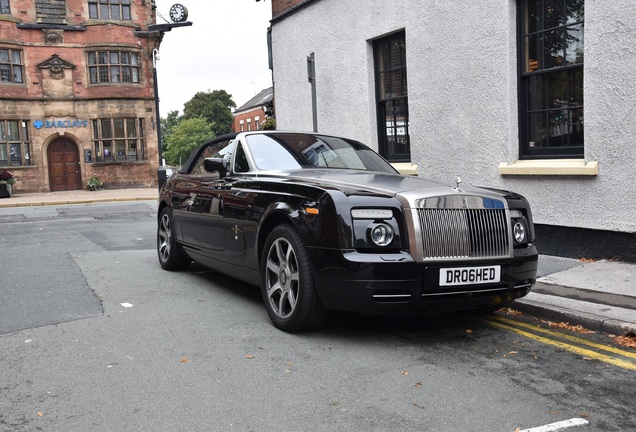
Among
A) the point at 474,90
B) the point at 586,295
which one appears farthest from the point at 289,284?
the point at 474,90

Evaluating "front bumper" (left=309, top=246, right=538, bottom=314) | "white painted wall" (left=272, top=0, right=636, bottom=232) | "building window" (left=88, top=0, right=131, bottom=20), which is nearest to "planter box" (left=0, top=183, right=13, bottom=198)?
"building window" (left=88, top=0, right=131, bottom=20)

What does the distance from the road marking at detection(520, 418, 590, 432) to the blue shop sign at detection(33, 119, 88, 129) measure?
33680 mm

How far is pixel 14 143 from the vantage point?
3250 centimetres

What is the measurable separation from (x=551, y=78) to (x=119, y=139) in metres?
29.7

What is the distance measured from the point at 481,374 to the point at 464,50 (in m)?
6.17

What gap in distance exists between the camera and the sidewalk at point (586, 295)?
510 cm

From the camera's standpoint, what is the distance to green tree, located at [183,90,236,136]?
99375 mm

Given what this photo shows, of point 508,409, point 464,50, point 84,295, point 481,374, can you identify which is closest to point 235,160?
point 84,295

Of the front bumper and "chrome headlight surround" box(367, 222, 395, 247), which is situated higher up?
"chrome headlight surround" box(367, 222, 395, 247)

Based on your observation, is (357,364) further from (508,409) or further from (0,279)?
(0,279)

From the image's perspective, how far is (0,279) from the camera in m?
7.75

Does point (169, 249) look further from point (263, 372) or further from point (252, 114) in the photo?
point (252, 114)

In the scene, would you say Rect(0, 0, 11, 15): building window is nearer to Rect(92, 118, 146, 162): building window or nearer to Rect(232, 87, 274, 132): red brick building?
Rect(92, 118, 146, 162): building window

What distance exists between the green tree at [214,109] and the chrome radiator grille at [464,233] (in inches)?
3772
